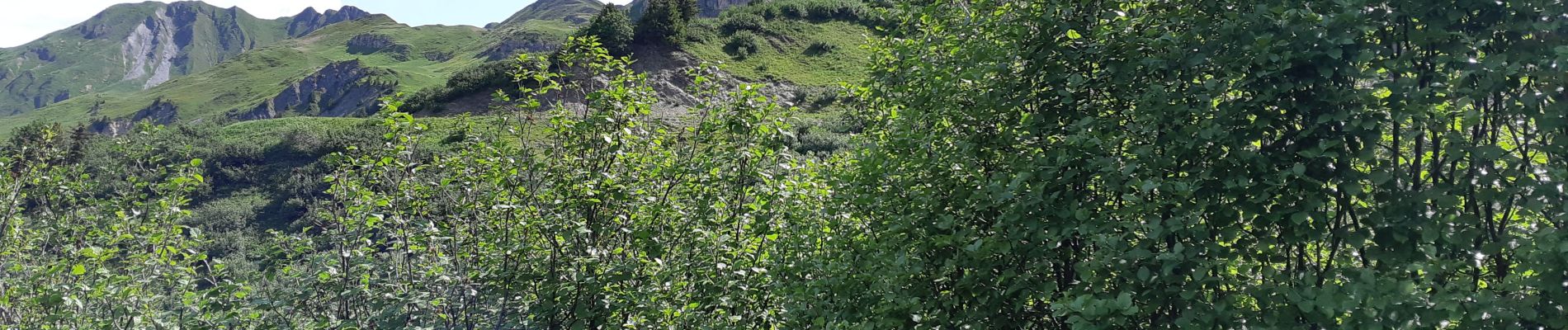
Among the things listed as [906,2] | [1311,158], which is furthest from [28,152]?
[1311,158]

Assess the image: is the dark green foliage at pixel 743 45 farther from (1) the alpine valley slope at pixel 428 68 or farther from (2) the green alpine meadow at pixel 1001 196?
(2) the green alpine meadow at pixel 1001 196

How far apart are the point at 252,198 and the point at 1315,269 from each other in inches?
1397

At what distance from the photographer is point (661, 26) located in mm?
38906

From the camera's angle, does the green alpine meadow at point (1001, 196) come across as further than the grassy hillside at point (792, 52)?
No

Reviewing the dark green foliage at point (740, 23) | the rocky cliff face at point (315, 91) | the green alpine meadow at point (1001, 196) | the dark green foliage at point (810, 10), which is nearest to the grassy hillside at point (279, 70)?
the rocky cliff face at point (315, 91)

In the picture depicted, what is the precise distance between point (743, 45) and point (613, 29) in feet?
25.5

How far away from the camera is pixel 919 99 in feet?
12.9

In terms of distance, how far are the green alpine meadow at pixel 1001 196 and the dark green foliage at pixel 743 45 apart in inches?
1357

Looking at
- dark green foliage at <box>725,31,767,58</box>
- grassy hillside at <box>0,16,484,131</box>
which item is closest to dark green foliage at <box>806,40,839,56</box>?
dark green foliage at <box>725,31,767,58</box>

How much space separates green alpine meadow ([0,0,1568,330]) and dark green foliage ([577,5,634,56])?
96.5 feet

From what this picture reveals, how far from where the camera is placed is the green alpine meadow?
2461 mm

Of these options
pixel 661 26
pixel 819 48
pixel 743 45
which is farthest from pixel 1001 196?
pixel 819 48

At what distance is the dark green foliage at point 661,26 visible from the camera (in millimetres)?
38938

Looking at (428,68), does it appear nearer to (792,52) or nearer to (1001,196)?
(792,52)
